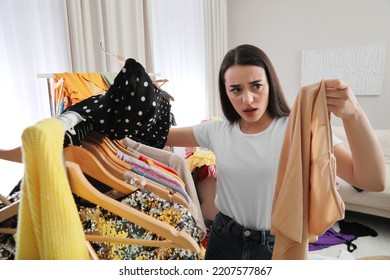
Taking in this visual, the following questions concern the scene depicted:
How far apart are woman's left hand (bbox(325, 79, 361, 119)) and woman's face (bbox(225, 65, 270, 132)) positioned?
27cm

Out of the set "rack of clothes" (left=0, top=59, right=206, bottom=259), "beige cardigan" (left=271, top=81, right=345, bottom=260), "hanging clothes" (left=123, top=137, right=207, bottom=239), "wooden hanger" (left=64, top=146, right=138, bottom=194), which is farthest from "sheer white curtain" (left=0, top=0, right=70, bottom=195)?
"beige cardigan" (left=271, top=81, right=345, bottom=260)

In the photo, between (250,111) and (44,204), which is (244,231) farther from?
(44,204)

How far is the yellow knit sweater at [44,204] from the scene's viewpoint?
0.38m

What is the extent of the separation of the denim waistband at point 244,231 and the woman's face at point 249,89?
0.38 meters

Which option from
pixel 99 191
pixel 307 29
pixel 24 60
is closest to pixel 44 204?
pixel 99 191

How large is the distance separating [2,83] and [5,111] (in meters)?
0.15

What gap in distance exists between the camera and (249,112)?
2.91 feet

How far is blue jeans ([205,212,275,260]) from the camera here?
2.91ft

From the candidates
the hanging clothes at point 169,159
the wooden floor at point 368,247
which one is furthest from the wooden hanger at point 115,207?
the wooden floor at point 368,247

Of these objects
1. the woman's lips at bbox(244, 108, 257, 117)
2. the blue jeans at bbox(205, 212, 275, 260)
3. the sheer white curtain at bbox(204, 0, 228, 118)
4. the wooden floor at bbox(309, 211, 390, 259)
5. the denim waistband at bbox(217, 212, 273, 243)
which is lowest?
the wooden floor at bbox(309, 211, 390, 259)

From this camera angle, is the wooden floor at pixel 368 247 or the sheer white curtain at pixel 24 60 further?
the wooden floor at pixel 368 247

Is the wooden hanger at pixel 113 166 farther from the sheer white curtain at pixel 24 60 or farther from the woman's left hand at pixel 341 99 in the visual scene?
the sheer white curtain at pixel 24 60

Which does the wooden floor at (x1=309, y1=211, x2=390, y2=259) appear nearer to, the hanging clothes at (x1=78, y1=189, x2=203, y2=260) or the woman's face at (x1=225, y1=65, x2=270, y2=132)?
the woman's face at (x1=225, y1=65, x2=270, y2=132)
